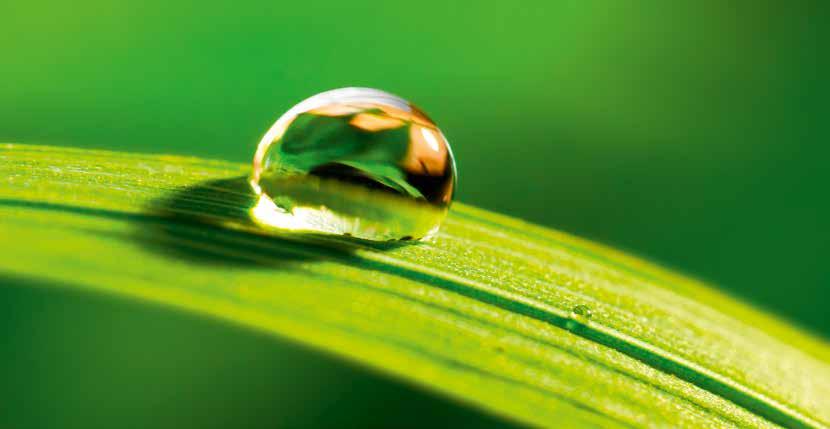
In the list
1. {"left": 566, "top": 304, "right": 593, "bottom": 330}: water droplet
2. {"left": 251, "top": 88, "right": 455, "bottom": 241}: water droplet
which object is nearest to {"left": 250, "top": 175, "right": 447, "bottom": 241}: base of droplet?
{"left": 251, "top": 88, "right": 455, "bottom": 241}: water droplet

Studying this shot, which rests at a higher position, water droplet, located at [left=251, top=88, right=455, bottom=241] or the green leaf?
water droplet, located at [left=251, top=88, right=455, bottom=241]

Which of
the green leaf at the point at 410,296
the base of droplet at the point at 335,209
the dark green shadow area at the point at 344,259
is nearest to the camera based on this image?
the green leaf at the point at 410,296

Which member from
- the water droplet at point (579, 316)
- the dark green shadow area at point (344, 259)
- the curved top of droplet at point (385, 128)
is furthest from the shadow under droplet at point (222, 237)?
the water droplet at point (579, 316)

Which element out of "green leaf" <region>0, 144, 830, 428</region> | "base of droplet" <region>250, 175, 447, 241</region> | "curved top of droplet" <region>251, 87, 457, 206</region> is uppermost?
"curved top of droplet" <region>251, 87, 457, 206</region>

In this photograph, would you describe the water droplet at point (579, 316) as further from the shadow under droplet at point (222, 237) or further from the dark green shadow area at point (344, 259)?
the shadow under droplet at point (222, 237)

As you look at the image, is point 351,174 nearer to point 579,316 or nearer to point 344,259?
point 344,259

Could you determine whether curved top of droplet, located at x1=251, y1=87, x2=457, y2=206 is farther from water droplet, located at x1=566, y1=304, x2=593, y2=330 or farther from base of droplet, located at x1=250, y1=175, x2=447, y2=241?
water droplet, located at x1=566, y1=304, x2=593, y2=330

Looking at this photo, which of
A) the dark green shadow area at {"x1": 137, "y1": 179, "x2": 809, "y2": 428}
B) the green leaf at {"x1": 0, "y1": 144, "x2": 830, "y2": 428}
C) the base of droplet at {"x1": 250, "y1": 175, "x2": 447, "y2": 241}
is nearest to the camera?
the green leaf at {"x1": 0, "y1": 144, "x2": 830, "y2": 428}

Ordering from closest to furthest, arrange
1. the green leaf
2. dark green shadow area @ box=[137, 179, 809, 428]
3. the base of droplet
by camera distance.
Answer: the green leaf < dark green shadow area @ box=[137, 179, 809, 428] < the base of droplet
